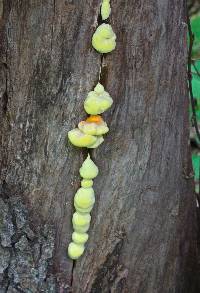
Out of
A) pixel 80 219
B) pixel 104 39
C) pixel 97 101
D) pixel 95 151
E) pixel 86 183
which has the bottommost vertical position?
pixel 80 219

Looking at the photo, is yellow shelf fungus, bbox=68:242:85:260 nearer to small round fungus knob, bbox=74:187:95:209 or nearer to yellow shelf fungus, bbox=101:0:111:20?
small round fungus knob, bbox=74:187:95:209

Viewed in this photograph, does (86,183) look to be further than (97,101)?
Yes

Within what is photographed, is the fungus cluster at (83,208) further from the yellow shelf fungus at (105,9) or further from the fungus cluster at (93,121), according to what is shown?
the yellow shelf fungus at (105,9)

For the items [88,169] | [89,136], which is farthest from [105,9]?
[88,169]

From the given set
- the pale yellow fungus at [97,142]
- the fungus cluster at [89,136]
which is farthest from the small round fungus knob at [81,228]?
the pale yellow fungus at [97,142]

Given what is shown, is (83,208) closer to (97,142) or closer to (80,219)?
(80,219)

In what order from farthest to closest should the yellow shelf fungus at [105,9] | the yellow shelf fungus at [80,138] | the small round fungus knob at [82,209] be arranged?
the small round fungus knob at [82,209] → the yellow shelf fungus at [80,138] → the yellow shelf fungus at [105,9]

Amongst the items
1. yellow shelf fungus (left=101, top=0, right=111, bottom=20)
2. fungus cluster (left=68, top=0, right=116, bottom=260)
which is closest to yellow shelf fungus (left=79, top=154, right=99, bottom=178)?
fungus cluster (left=68, top=0, right=116, bottom=260)
